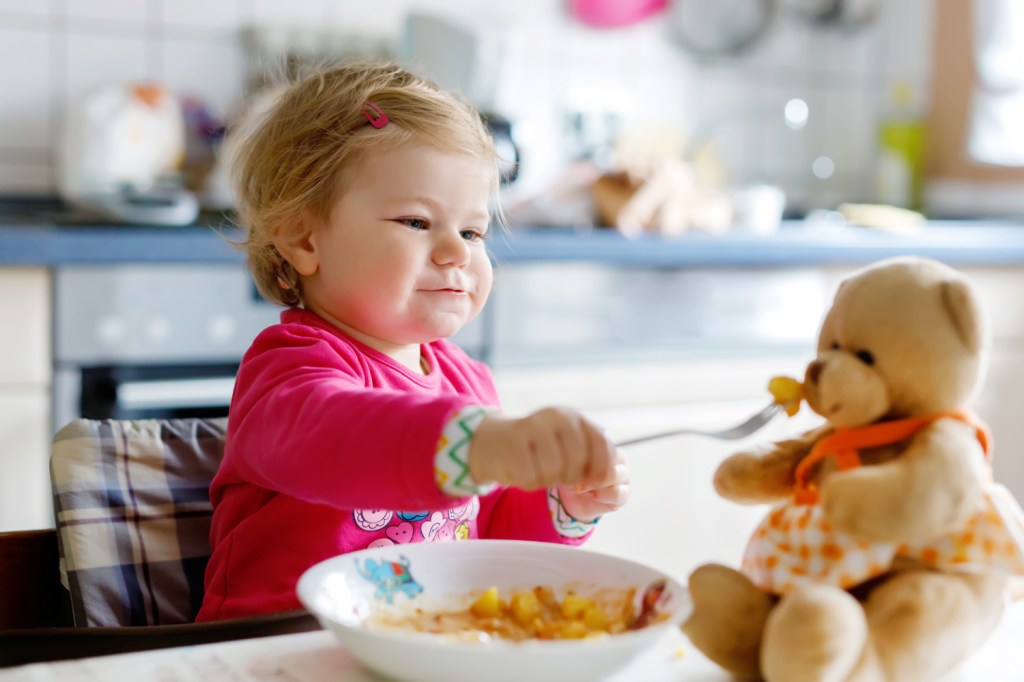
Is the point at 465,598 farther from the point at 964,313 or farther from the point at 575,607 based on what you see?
the point at 964,313

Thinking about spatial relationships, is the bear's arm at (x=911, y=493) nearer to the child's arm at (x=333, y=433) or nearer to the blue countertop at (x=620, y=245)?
the child's arm at (x=333, y=433)

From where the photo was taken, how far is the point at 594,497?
0.96 metres

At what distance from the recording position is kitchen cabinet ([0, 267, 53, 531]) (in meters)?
1.75

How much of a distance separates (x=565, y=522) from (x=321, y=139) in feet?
1.32

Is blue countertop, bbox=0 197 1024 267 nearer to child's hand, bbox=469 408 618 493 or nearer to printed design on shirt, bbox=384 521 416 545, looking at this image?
printed design on shirt, bbox=384 521 416 545

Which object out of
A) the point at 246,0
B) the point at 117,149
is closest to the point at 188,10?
the point at 246,0

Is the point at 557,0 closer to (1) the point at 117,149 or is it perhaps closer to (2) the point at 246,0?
(2) the point at 246,0

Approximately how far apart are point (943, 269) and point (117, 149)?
6.19 feet

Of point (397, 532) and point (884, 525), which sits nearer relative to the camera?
point (884, 525)

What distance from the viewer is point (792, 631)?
625mm

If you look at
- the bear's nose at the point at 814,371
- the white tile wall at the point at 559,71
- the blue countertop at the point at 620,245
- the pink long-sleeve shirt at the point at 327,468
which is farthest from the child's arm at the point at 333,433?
the white tile wall at the point at 559,71

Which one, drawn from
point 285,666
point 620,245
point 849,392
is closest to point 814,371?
point 849,392

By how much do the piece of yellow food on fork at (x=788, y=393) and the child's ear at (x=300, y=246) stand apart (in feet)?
1.59

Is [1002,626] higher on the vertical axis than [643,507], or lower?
higher
